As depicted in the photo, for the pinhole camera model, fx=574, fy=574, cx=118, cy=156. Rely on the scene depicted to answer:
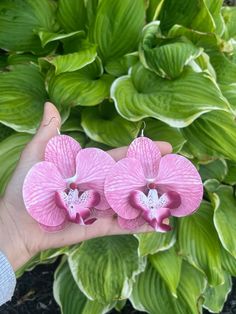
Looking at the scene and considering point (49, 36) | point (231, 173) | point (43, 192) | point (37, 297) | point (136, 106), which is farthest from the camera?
point (37, 297)

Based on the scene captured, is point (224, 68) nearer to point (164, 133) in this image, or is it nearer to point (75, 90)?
point (164, 133)

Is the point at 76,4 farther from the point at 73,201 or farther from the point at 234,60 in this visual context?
the point at 73,201

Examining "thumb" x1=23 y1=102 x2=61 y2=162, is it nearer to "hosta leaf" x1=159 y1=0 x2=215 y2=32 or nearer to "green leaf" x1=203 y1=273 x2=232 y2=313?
"hosta leaf" x1=159 y1=0 x2=215 y2=32

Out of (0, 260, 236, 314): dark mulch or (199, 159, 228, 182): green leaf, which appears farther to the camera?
(0, 260, 236, 314): dark mulch

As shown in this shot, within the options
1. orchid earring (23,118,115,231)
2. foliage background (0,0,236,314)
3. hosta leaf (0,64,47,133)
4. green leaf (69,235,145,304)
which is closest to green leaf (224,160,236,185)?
foliage background (0,0,236,314)

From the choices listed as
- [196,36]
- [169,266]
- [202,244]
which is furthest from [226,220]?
[196,36]
